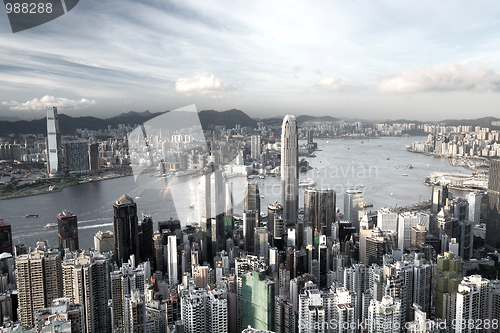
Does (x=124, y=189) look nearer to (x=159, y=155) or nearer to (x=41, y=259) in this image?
(x=159, y=155)

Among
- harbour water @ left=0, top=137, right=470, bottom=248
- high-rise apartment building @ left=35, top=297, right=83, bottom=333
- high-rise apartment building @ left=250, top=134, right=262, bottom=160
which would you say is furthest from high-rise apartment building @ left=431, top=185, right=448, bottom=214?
high-rise apartment building @ left=35, top=297, right=83, bottom=333

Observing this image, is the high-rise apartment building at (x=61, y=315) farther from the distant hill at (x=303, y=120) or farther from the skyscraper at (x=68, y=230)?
the distant hill at (x=303, y=120)

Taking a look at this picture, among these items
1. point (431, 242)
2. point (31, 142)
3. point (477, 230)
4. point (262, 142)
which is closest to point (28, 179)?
point (31, 142)

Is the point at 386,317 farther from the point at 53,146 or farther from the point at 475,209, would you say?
the point at 53,146

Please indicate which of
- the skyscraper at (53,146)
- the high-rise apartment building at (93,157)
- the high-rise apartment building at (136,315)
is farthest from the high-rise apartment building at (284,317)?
the high-rise apartment building at (93,157)


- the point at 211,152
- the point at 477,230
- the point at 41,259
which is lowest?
the point at 477,230

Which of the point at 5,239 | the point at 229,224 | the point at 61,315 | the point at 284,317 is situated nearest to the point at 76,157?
the point at 5,239
